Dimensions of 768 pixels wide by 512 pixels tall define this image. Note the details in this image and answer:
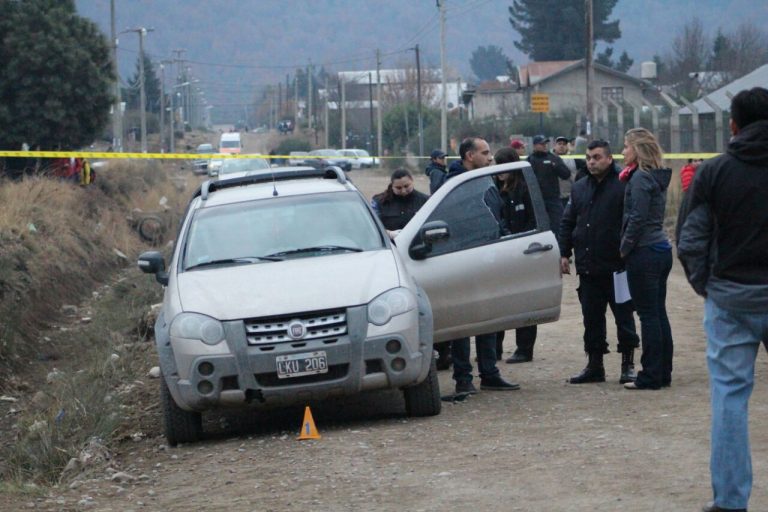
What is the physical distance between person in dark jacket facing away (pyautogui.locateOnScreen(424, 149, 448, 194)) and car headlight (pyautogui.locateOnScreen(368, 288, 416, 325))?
3530 mm

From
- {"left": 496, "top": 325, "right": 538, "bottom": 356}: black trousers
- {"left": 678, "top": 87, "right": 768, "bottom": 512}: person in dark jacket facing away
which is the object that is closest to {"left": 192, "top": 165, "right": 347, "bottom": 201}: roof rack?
{"left": 496, "top": 325, "right": 538, "bottom": 356}: black trousers

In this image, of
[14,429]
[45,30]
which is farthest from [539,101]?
[14,429]

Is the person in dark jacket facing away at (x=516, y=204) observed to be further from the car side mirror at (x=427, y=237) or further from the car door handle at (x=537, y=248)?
the car side mirror at (x=427, y=237)

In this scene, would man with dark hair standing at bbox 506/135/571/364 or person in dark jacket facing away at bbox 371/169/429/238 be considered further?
man with dark hair standing at bbox 506/135/571/364

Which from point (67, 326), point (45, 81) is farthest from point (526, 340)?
point (45, 81)

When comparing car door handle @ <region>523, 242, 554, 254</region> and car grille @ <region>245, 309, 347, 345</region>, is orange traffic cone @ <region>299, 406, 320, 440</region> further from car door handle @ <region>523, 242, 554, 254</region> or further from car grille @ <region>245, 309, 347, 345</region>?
car door handle @ <region>523, 242, 554, 254</region>

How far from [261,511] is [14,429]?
5418 millimetres

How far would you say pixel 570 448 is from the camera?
7863 millimetres

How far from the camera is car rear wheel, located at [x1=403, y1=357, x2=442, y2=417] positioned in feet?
29.8

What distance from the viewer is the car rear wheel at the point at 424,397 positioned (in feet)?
29.8

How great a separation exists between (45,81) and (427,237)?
89.4ft

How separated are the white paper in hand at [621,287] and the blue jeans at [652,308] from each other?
21 centimetres

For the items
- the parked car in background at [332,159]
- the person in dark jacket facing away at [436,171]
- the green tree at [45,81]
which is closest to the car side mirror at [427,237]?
the person in dark jacket facing away at [436,171]

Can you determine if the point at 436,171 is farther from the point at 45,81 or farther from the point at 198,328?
the point at 45,81
